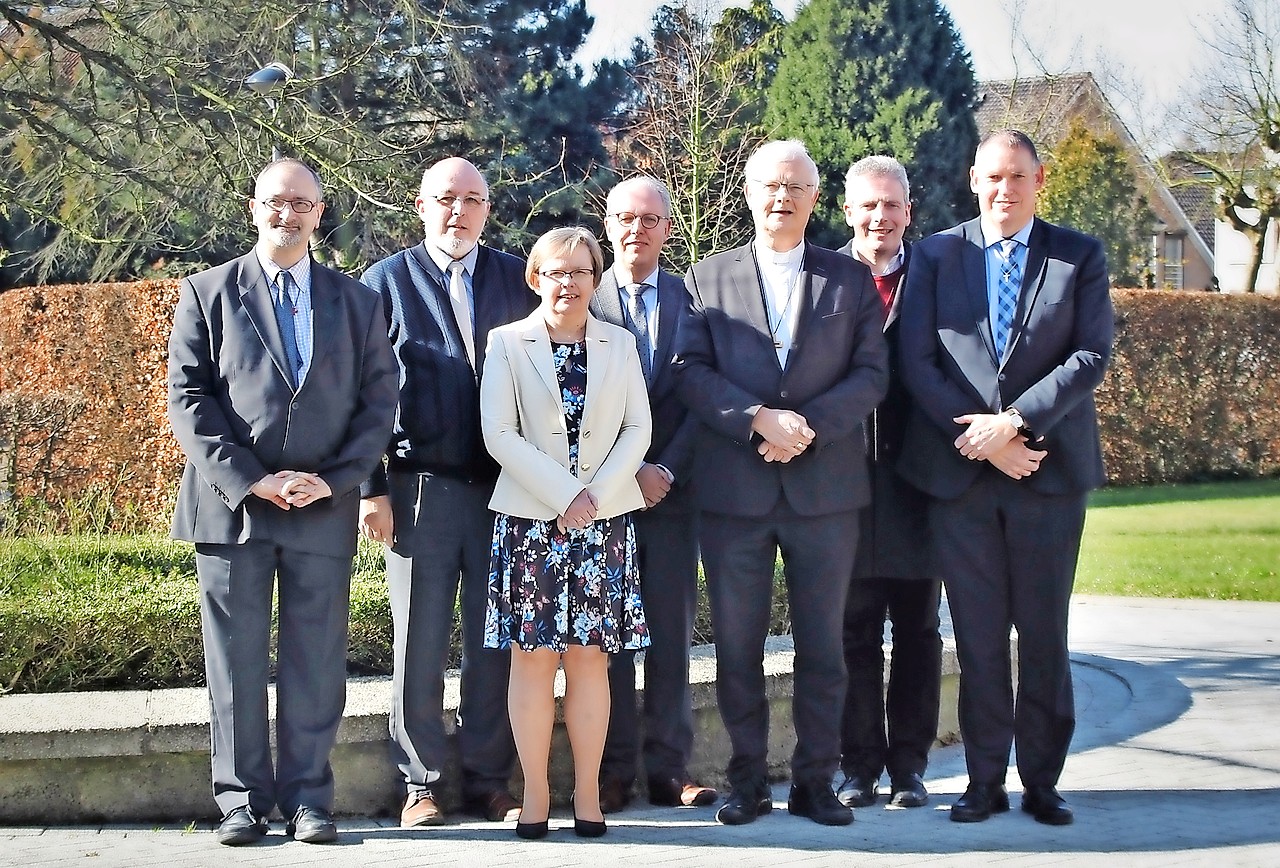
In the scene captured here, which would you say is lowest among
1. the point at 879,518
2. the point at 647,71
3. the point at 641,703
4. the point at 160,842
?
the point at 160,842

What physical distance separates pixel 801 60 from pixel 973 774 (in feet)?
60.9

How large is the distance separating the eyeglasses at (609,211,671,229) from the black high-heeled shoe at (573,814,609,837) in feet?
7.24

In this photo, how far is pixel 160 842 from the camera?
4.66 metres

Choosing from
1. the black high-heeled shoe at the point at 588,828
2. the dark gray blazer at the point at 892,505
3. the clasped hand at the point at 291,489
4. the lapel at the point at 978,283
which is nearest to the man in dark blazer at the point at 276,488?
the clasped hand at the point at 291,489

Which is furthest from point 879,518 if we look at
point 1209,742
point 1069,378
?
point 1209,742

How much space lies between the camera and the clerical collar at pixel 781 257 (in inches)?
204

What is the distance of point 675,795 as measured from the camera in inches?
207

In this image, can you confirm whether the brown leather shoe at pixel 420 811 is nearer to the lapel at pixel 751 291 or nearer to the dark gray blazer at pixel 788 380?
the dark gray blazer at pixel 788 380

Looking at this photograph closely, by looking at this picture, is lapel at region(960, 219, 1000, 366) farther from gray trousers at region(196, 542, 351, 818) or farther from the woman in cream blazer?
gray trousers at region(196, 542, 351, 818)

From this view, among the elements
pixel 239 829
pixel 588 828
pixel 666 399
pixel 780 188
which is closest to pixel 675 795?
pixel 588 828

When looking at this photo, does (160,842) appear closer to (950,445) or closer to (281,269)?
(281,269)

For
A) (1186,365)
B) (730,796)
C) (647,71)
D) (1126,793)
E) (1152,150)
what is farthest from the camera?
(1152,150)

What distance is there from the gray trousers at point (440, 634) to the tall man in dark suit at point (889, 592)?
52.7 inches

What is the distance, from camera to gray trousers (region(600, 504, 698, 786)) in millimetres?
5277
